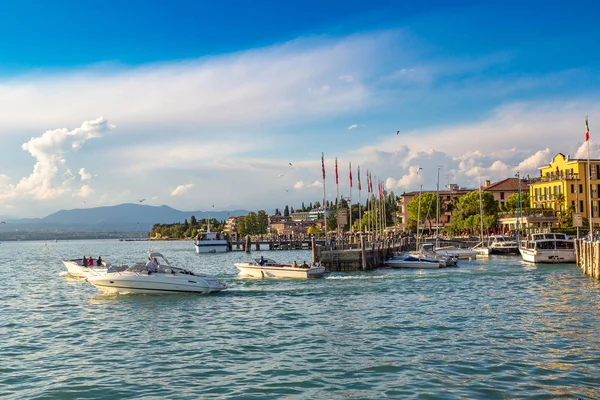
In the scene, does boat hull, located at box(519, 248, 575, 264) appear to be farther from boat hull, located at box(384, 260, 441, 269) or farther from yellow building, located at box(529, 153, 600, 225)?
yellow building, located at box(529, 153, 600, 225)

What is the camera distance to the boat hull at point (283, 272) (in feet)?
162

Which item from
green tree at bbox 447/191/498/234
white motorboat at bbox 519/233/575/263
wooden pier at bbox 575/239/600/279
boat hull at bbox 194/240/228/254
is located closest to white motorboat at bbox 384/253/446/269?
white motorboat at bbox 519/233/575/263

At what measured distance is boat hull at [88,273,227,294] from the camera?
127 feet

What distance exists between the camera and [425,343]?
75.8 feet

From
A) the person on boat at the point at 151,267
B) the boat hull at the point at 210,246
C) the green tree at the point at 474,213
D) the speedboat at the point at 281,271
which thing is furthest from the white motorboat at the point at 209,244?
the person on boat at the point at 151,267

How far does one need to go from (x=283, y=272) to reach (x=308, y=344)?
26304 millimetres

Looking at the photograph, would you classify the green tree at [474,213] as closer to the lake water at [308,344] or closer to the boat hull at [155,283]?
the lake water at [308,344]

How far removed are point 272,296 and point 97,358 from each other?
18.0 m

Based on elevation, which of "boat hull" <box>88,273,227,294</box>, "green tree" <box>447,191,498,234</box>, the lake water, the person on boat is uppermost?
"green tree" <box>447,191,498,234</box>

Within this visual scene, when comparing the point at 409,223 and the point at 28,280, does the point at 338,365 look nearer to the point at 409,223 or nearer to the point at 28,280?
the point at 28,280

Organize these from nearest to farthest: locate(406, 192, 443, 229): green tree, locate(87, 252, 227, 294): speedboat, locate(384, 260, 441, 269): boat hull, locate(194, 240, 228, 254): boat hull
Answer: locate(87, 252, 227, 294): speedboat, locate(384, 260, 441, 269): boat hull, locate(194, 240, 228, 254): boat hull, locate(406, 192, 443, 229): green tree

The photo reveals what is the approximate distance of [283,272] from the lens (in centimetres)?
4969

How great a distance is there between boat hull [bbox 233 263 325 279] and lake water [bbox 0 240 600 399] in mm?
7937

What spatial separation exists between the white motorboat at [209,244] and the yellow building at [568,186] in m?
65.6
